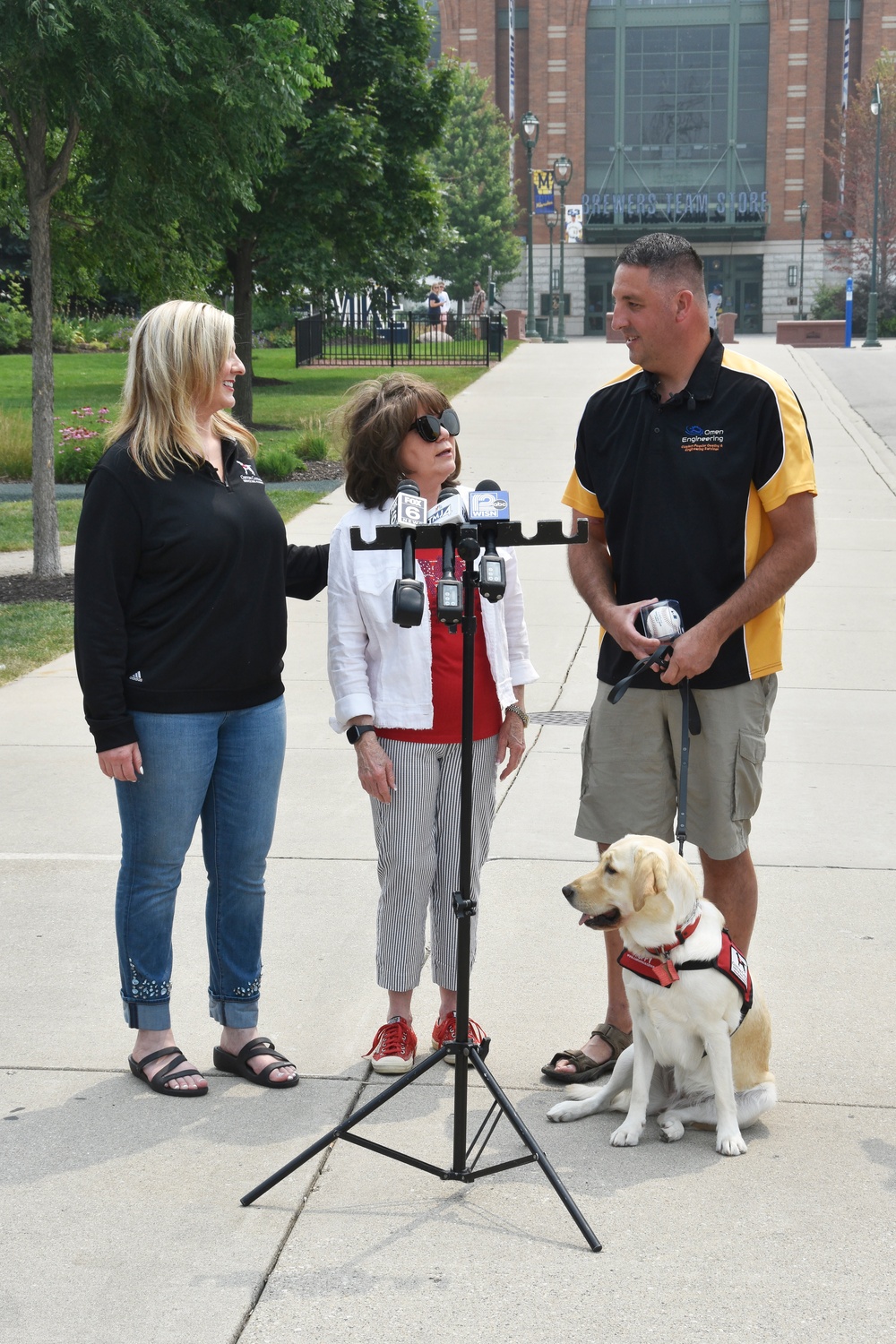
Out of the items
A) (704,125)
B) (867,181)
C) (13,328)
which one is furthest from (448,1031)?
(704,125)

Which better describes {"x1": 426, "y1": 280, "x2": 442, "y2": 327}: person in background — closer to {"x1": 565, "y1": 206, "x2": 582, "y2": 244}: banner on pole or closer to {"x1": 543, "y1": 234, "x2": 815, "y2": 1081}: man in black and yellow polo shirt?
{"x1": 565, "y1": 206, "x2": 582, "y2": 244}: banner on pole

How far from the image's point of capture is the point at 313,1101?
380 cm

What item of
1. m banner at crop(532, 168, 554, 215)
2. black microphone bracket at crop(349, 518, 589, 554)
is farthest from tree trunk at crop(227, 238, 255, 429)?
m banner at crop(532, 168, 554, 215)

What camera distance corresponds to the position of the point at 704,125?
219 ft

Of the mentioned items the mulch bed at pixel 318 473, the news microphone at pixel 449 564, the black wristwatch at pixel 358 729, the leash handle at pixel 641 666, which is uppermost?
the news microphone at pixel 449 564

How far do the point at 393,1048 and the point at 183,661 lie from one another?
1.25 meters

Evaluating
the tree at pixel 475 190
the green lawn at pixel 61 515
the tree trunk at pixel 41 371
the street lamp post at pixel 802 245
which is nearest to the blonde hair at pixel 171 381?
the tree trunk at pixel 41 371

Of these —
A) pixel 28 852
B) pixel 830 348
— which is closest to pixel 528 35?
pixel 830 348

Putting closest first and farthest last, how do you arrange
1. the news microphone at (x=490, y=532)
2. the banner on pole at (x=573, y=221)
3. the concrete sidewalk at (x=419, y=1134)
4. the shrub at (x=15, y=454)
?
the concrete sidewalk at (x=419, y=1134), the news microphone at (x=490, y=532), the shrub at (x=15, y=454), the banner on pole at (x=573, y=221)

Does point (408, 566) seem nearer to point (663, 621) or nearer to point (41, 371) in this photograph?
point (663, 621)

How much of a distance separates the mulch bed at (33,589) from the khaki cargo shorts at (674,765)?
25.0ft

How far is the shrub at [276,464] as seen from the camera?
16188 mm

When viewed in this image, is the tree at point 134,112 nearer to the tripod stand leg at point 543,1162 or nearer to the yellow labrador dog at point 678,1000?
the yellow labrador dog at point 678,1000

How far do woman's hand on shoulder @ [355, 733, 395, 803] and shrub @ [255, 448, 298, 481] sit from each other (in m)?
12.6
